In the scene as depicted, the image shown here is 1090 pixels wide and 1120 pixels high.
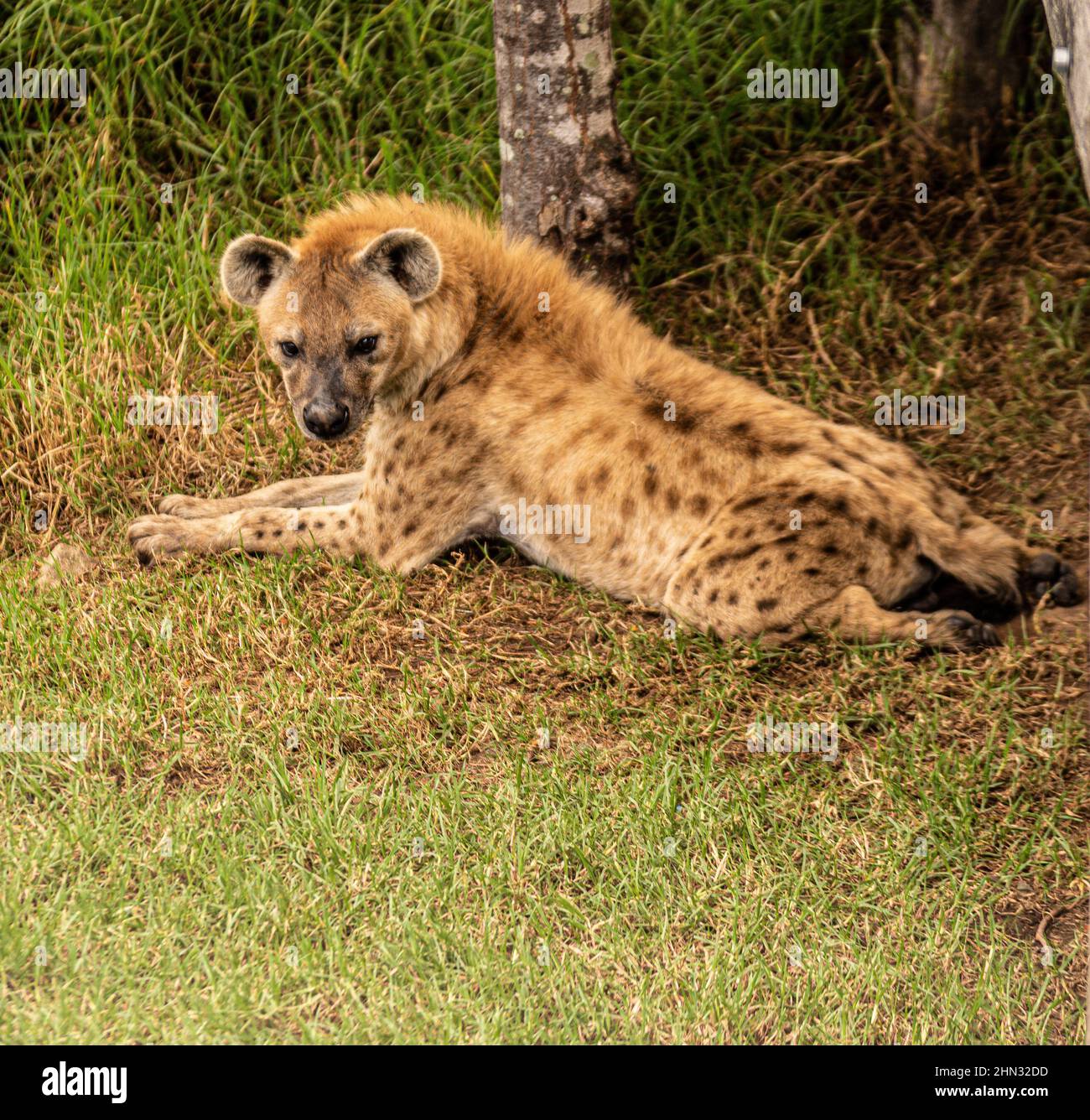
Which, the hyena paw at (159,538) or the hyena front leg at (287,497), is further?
the hyena front leg at (287,497)

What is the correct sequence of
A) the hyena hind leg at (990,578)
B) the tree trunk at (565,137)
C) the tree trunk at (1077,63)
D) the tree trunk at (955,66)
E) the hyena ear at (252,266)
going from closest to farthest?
the tree trunk at (1077,63) < the hyena hind leg at (990,578) < the hyena ear at (252,266) < the tree trunk at (565,137) < the tree trunk at (955,66)

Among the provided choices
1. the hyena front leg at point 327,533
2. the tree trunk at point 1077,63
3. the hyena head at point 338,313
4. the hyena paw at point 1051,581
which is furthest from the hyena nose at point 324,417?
the tree trunk at point 1077,63

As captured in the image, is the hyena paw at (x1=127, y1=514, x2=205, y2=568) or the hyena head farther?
the hyena paw at (x1=127, y1=514, x2=205, y2=568)

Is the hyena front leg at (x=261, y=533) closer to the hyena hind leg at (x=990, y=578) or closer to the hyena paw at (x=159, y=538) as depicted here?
the hyena paw at (x=159, y=538)

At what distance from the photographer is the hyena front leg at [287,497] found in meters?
5.33

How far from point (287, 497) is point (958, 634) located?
2305mm

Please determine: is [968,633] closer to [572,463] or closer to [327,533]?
[572,463]

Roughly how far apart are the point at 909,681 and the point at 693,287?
2.15 metres

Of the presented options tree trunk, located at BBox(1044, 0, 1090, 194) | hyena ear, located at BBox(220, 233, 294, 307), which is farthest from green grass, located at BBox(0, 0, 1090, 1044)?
→ tree trunk, located at BBox(1044, 0, 1090, 194)

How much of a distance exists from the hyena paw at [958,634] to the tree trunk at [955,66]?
2400mm

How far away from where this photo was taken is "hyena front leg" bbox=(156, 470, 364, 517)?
210 inches

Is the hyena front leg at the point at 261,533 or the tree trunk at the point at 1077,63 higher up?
the tree trunk at the point at 1077,63

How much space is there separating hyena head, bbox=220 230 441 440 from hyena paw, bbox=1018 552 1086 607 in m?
2.03

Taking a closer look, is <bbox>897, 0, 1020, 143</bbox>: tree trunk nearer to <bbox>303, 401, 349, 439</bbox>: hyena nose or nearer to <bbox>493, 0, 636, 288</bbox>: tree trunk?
<bbox>493, 0, 636, 288</bbox>: tree trunk
